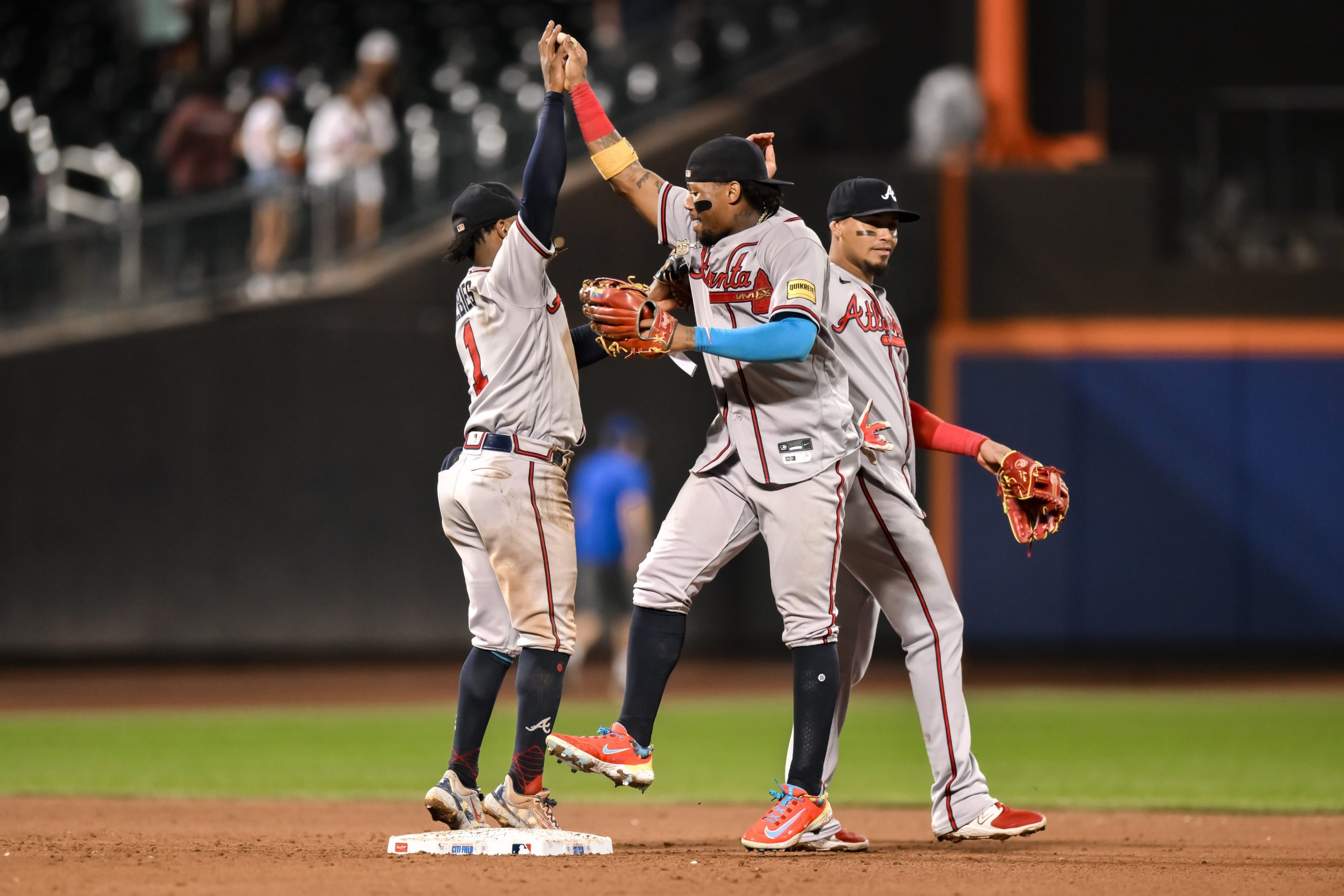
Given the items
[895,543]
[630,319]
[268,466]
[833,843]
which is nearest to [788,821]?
[833,843]

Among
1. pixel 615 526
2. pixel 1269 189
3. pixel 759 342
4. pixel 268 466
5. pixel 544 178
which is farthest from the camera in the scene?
pixel 1269 189

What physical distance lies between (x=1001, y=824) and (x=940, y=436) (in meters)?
1.27

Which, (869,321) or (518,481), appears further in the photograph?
(869,321)

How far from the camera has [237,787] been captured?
7.39 m

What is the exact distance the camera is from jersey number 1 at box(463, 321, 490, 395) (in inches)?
192

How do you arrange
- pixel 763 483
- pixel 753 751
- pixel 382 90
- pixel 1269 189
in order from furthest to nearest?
pixel 1269 189
pixel 382 90
pixel 753 751
pixel 763 483

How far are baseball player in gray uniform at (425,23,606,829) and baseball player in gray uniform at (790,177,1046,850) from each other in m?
0.93

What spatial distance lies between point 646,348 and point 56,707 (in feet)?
26.3

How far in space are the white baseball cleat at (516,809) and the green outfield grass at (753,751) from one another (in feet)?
7.73

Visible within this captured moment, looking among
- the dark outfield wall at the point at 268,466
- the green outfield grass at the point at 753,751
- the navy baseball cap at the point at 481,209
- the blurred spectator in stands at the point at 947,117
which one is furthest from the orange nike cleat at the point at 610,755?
the blurred spectator in stands at the point at 947,117

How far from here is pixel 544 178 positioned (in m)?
4.66

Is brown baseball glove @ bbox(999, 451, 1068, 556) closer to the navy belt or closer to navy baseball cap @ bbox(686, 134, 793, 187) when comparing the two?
navy baseball cap @ bbox(686, 134, 793, 187)

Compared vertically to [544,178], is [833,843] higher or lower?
lower

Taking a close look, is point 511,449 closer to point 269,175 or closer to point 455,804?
point 455,804
